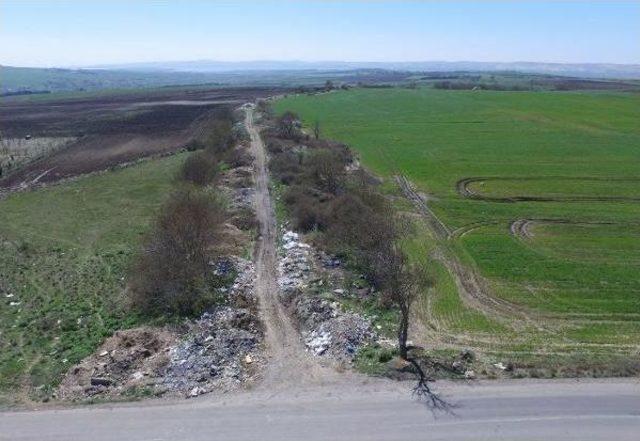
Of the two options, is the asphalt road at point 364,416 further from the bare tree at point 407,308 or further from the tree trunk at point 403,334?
the tree trunk at point 403,334

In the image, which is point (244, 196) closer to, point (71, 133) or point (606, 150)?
point (606, 150)

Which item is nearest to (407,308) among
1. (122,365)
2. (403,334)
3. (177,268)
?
(403,334)

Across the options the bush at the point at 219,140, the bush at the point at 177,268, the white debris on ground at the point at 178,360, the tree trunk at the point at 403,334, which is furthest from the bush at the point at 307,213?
the bush at the point at 219,140

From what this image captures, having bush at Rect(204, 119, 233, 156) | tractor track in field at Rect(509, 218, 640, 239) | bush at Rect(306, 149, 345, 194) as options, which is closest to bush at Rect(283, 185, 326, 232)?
bush at Rect(306, 149, 345, 194)

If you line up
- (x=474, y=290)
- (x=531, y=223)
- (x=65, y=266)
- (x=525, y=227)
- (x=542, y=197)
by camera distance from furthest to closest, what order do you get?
1. (x=542, y=197)
2. (x=531, y=223)
3. (x=525, y=227)
4. (x=65, y=266)
5. (x=474, y=290)

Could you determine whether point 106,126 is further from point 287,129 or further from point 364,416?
point 364,416

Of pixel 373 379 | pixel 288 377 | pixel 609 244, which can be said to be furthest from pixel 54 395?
pixel 609 244
